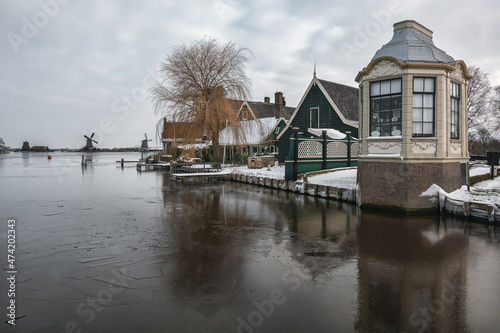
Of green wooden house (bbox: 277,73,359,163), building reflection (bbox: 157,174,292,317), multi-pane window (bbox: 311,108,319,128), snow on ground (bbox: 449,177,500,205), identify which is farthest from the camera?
multi-pane window (bbox: 311,108,319,128)

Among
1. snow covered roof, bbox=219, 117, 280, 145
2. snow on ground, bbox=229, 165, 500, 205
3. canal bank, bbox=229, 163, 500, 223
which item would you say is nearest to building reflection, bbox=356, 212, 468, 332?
canal bank, bbox=229, 163, 500, 223

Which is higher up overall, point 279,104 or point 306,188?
point 279,104

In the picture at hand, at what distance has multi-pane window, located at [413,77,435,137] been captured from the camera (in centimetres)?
1153

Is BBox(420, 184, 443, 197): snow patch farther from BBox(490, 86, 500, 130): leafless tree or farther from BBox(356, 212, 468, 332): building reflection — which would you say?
BBox(490, 86, 500, 130): leafless tree

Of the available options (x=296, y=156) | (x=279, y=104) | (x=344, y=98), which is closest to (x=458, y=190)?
(x=296, y=156)

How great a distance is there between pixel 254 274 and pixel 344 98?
24178mm

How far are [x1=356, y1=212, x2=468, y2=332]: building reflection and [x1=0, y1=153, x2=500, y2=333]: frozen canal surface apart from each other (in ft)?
0.08

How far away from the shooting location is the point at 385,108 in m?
12.1

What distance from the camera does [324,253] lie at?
7230 millimetres

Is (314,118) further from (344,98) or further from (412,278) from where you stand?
(412,278)

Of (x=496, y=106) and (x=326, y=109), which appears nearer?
(x=326, y=109)

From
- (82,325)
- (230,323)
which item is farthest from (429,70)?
(82,325)

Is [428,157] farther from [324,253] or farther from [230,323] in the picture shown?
[230,323]

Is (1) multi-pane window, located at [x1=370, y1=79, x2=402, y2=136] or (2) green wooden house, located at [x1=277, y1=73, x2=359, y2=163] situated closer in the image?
(1) multi-pane window, located at [x1=370, y1=79, x2=402, y2=136]
